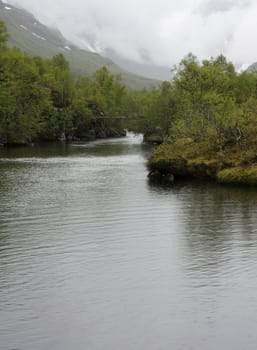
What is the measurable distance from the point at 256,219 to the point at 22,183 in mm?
24351

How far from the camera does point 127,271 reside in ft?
73.1

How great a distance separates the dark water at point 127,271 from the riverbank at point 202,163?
22.9ft

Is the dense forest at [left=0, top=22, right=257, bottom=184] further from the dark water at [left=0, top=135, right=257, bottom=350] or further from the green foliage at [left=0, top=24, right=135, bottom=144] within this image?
the dark water at [left=0, top=135, right=257, bottom=350]

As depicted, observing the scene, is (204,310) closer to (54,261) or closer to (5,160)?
(54,261)

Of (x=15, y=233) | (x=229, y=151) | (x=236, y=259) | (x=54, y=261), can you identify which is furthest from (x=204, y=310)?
(x=229, y=151)

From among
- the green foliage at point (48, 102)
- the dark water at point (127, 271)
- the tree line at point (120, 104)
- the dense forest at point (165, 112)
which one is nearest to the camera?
the dark water at point (127, 271)

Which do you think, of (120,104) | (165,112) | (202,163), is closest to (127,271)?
(202,163)

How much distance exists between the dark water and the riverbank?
6.97 metres

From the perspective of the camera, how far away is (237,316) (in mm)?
17672

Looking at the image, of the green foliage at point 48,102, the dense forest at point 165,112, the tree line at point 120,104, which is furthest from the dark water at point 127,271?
the green foliage at point 48,102

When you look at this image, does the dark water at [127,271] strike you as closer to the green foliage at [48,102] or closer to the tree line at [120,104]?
the tree line at [120,104]

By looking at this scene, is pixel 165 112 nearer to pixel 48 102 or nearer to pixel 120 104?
pixel 48 102

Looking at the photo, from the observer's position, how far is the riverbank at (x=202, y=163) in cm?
4931

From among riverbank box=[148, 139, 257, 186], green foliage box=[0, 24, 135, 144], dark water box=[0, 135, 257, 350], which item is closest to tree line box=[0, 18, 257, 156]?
green foliage box=[0, 24, 135, 144]
